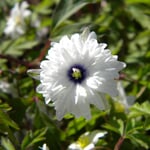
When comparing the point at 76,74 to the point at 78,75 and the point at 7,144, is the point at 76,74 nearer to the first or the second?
the point at 78,75

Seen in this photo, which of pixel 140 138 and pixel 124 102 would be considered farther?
pixel 124 102

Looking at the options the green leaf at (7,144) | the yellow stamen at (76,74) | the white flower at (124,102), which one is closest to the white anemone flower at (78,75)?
the yellow stamen at (76,74)

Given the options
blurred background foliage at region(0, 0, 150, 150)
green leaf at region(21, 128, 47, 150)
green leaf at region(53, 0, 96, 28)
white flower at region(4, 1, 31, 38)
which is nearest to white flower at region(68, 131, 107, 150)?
blurred background foliage at region(0, 0, 150, 150)

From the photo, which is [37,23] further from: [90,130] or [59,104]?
[59,104]

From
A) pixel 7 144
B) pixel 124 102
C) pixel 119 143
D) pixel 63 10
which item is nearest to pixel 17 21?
pixel 63 10

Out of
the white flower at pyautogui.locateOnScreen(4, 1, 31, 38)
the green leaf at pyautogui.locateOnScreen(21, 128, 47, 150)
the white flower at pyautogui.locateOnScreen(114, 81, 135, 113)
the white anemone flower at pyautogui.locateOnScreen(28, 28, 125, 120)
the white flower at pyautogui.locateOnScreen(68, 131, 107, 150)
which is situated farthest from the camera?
the white flower at pyautogui.locateOnScreen(4, 1, 31, 38)

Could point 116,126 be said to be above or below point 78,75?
below

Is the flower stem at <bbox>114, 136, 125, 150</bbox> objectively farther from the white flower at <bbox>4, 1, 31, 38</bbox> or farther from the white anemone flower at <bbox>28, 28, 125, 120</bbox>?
the white flower at <bbox>4, 1, 31, 38</bbox>

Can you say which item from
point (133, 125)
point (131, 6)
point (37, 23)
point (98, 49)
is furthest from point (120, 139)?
point (37, 23)
